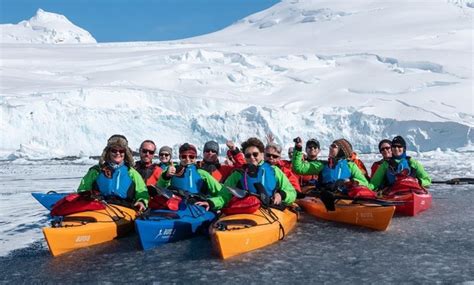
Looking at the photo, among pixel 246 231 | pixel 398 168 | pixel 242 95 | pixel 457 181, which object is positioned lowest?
pixel 457 181

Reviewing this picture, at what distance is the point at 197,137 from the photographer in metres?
23.0

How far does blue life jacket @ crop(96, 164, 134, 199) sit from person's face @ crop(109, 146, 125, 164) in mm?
103

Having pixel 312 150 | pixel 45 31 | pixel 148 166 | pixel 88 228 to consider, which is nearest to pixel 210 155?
pixel 148 166

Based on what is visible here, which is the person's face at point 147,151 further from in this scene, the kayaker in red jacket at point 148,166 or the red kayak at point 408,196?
the red kayak at point 408,196

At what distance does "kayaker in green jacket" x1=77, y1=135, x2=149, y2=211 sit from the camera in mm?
5336

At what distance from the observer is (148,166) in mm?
6742

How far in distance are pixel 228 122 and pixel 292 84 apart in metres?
8.89

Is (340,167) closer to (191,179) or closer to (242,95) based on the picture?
(191,179)

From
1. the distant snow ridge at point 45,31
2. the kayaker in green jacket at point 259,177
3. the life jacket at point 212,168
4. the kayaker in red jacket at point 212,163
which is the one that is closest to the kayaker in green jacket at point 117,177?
the kayaker in green jacket at point 259,177

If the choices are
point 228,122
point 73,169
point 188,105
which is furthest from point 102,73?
point 73,169

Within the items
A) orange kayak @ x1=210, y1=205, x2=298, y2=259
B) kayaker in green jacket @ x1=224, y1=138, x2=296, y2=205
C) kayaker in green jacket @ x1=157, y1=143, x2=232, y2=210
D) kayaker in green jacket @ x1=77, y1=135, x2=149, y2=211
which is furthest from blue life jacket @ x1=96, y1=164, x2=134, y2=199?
orange kayak @ x1=210, y1=205, x2=298, y2=259

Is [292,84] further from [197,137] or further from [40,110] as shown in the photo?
[40,110]

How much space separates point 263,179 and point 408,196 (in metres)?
2.25

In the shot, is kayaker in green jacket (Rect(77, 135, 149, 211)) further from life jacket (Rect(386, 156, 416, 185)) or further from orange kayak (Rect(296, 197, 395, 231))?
life jacket (Rect(386, 156, 416, 185))
